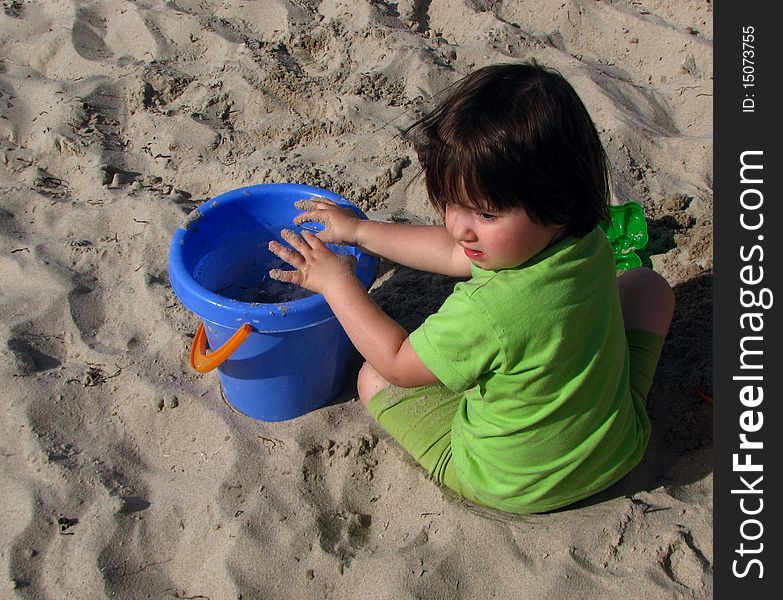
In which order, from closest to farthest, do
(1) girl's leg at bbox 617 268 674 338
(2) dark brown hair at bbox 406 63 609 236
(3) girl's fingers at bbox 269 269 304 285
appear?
1. (2) dark brown hair at bbox 406 63 609 236
2. (3) girl's fingers at bbox 269 269 304 285
3. (1) girl's leg at bbox 617 268 674 338

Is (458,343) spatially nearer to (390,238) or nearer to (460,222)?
(460,222)

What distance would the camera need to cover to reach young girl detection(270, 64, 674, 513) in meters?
1.33

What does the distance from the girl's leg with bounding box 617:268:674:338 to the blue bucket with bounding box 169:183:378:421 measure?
0.60m

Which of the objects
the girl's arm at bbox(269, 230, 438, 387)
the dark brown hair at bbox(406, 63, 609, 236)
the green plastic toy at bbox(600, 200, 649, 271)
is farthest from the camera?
the green plastic toy at bbox(600, 200, 649, 271)

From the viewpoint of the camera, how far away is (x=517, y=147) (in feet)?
4.30

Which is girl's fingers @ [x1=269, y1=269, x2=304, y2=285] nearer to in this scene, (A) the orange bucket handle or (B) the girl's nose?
(A) the orange bucket handle

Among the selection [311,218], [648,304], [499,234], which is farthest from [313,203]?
[648,304]

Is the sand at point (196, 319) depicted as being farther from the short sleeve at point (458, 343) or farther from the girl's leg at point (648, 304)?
the short sleeve at point (458, 343)

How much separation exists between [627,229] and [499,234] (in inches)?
42.8

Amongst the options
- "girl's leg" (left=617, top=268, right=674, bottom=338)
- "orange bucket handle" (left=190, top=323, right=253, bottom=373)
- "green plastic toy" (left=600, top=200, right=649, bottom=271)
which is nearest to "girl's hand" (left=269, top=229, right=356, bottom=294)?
"orange bucket handle" (left=190, top=323, right=253, bottom=373)

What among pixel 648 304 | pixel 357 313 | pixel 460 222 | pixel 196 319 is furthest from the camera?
pixel 196 319

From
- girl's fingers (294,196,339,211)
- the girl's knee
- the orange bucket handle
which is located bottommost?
the girl's knee

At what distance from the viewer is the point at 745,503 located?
5.64ft

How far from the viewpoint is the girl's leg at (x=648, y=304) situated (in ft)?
6.14
